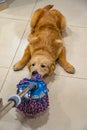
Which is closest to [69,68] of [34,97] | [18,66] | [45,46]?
[45,46]

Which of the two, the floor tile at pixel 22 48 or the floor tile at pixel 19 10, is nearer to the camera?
the floor tile at pixel 22 48

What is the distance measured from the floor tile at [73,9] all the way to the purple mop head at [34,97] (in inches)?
30.4

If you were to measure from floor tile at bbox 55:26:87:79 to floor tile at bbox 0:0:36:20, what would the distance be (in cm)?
36

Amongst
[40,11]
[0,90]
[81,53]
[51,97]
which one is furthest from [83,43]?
[0,90]

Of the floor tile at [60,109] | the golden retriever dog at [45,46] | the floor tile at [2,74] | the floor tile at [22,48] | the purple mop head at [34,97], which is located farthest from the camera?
the floor tile at [22,48]

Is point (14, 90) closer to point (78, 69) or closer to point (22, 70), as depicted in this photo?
point (22, 70)

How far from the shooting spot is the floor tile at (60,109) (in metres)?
1.46

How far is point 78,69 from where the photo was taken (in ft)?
5.72

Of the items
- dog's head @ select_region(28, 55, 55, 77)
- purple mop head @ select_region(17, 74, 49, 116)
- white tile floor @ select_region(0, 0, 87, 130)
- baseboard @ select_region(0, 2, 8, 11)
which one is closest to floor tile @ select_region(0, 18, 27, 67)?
white tile floor @ select_region(0, 0, 87, 130)

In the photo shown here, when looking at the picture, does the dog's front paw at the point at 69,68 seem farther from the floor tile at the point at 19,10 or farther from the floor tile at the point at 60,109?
the floor tile at the point at 19,10

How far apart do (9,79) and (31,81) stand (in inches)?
14.6

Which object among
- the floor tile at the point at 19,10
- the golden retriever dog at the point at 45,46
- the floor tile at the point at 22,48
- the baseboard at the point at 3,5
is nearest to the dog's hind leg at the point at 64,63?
the golden retriever dog at the point at 45,46

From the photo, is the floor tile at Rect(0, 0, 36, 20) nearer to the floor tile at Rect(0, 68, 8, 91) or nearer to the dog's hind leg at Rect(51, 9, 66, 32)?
the dog's hind leg at Rect(51, 9, 66, 32)

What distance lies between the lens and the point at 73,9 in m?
2.17
